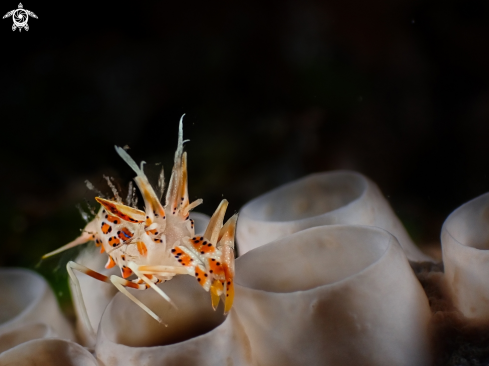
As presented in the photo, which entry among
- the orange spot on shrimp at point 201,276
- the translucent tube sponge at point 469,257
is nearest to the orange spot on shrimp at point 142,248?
the orange spot on shrimp at point 201,276

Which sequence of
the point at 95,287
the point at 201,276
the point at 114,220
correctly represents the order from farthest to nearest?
the point at 95,287
the point at 114,220
the point at 201,276

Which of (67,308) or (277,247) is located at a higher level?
(277,247)

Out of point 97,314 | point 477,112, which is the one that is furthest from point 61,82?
point 477,112

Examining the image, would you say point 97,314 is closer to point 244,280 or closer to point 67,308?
point 67,308

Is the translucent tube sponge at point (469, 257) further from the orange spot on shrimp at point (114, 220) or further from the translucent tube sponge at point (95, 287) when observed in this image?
the translucent tube sponge at point (95, 287)

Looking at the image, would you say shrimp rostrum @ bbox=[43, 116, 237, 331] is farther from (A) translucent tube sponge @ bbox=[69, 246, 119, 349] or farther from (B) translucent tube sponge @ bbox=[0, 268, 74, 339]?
(B) translucent tube sponge @ bbox=[0, 268, 74, 339]

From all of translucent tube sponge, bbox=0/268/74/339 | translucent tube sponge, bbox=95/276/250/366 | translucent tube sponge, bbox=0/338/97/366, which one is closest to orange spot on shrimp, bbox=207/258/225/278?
translucent tube sponge, bbox=95/276/250/366
